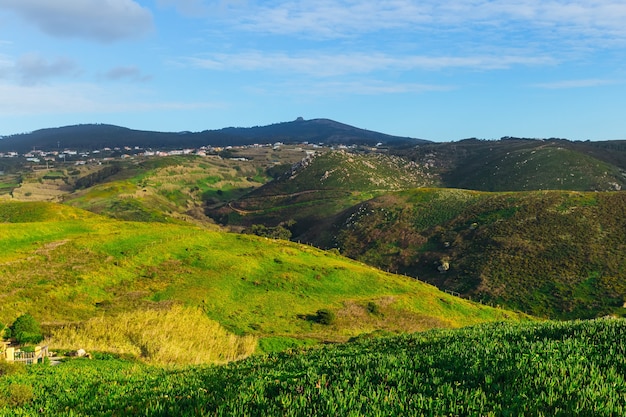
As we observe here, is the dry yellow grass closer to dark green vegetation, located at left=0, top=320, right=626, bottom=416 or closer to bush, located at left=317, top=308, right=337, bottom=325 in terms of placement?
bush, located at left=317, top=308, right=337, bottom=325

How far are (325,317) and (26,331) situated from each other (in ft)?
102

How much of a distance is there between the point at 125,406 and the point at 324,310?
144 ft

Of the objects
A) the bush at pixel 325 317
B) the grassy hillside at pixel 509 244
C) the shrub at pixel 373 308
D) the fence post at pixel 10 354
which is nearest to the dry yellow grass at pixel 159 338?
the fence post at pixel 10 354

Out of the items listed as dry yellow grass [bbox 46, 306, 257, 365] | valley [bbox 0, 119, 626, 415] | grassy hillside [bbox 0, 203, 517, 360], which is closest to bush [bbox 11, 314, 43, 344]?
dry yellow grass [bbox 46, 306, 257, 365]

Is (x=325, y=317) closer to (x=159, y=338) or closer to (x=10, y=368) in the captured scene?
(x=159, y=338)

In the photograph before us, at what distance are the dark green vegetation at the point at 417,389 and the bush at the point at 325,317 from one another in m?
35.9

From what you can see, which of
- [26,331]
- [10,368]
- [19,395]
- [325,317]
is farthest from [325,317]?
Result: [19,395]

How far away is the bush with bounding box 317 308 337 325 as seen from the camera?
52719 millimetres

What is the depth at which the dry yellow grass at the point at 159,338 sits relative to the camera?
118ft

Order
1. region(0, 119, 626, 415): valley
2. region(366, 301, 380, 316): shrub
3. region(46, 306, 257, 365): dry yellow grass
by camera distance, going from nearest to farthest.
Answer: region(0, 119, 626, 415): valley
region(46, 306, 257, 365): dry yellow grass
region(366, 301, 380, 316): shrub

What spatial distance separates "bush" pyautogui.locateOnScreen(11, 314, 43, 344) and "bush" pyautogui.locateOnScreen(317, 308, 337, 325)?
29361 mm

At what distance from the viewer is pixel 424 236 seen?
12662cm

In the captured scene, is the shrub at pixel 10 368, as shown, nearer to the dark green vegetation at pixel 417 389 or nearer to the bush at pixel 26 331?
the dark green vegetation at pixel 417 389

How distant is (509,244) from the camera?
10781 cm
